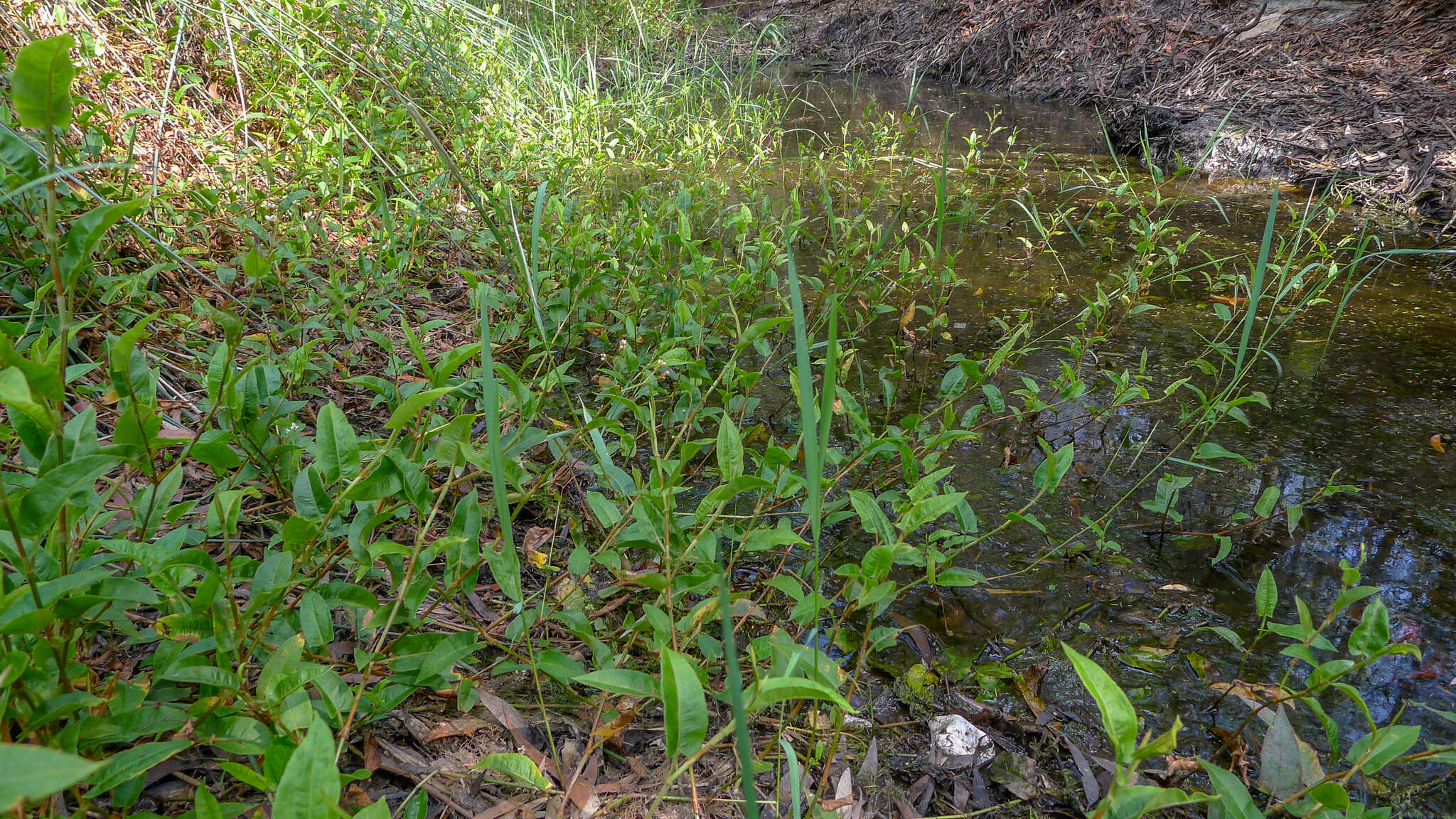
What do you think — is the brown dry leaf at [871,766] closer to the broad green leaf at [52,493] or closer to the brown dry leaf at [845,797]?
the brown dry leaf at [845,797]

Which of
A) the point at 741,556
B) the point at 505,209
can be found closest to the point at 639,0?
the point at 505,209

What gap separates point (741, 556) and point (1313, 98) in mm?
5596

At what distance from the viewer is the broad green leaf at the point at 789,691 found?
0.76m

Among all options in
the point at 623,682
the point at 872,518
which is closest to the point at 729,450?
the point at 872,518

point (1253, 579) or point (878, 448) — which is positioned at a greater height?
point (878, 448)

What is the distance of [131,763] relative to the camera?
886 millimetres

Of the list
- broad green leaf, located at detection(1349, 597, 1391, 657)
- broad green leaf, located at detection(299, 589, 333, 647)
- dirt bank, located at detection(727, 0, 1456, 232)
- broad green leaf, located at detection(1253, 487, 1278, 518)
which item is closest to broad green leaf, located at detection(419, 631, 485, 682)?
broad green leaf, located at detection(299, 589, 333, 647)

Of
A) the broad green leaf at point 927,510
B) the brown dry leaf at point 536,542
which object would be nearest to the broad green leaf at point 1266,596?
the broad green leaf at point 927,510

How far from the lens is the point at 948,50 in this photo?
875 cm

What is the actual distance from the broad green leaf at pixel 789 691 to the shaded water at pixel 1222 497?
895 millimetres

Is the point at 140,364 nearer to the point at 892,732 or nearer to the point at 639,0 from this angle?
the point at 892,732

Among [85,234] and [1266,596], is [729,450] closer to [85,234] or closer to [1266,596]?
[85,234]

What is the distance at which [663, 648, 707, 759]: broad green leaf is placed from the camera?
2.75 feet

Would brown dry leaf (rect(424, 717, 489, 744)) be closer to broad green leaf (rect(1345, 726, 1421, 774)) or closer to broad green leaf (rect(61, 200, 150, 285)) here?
broad green leaf (rect(61, 200, 150, 285))
